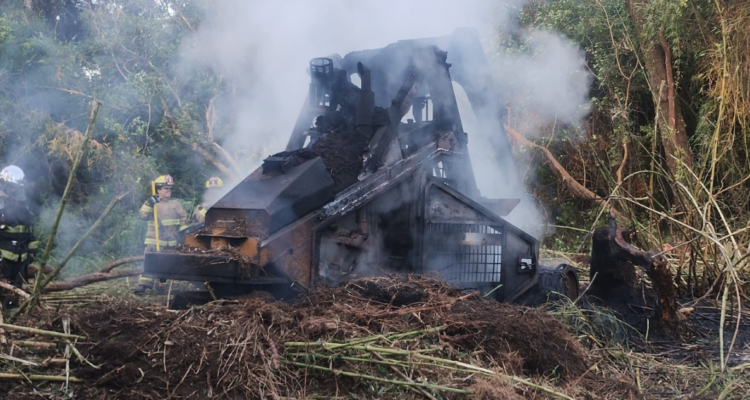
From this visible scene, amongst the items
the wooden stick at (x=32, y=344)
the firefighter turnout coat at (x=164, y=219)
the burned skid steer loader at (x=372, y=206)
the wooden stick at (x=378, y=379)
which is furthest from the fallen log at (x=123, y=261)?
the wooden stick at (x=378, y=379)

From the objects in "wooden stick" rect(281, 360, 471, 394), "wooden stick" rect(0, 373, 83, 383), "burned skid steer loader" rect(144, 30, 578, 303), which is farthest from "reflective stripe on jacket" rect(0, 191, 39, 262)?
"wooden stick" rect(281, 360, 471, 394)

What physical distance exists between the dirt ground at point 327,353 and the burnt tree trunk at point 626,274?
1.22 m

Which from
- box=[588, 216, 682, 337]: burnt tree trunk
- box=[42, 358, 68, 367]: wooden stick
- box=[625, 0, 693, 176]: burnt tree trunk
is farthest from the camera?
box=[625, 0, 693, 176]: burnt tree trunk

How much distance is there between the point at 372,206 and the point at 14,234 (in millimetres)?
4476

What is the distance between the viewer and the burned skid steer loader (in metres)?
5.16

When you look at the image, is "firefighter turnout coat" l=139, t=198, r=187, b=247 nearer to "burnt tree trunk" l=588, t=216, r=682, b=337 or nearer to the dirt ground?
the dirt ground

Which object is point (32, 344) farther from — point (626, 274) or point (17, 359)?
point (626, 274)

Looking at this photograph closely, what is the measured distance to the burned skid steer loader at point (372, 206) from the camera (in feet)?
16.9

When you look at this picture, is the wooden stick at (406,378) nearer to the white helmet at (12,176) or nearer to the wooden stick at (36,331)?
the wooden stick at (36,331)

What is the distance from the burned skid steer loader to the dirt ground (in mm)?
728

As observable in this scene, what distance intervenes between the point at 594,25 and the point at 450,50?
596 centimetres

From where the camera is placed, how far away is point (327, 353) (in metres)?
3.70

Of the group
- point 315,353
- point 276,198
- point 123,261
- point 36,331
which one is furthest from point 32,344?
point 123,261

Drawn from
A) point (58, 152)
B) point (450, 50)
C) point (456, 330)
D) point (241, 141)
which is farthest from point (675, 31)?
point (58, 152)
